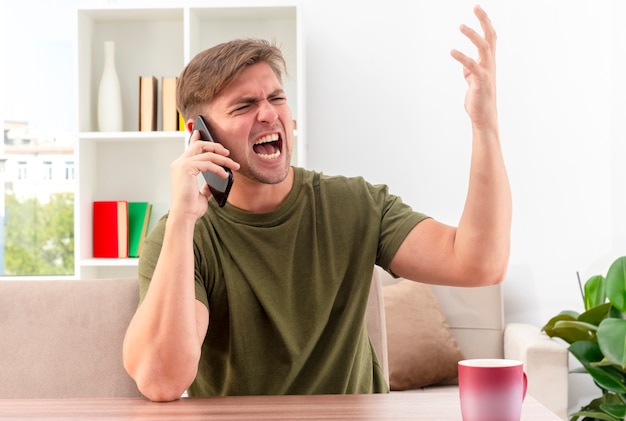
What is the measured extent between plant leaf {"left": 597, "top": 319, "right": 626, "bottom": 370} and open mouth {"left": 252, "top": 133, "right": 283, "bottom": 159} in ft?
5.20

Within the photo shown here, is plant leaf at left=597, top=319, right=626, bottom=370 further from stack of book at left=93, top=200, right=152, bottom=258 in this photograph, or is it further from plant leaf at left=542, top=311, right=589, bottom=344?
stack of book at left=93, top=200, right=152, bottom=258

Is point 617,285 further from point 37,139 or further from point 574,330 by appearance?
point 37,139

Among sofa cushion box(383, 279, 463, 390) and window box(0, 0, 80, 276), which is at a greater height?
window box(0, 0, 80, 276)

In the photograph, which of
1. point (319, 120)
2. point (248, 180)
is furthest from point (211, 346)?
point (319, 120)

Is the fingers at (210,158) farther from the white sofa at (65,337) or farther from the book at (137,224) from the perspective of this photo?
the book at (137,224)

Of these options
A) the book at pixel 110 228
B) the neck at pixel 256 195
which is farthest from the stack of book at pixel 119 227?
the neck at pixel 256 195

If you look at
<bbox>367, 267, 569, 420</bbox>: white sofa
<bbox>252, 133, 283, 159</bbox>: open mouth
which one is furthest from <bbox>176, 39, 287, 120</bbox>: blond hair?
<bbox>367, 267, 569, 420</bbox>: white sofa

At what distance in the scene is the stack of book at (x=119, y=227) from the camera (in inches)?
143

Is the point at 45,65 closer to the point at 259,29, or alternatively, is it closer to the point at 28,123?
the point at 28,123

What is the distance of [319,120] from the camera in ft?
12.6

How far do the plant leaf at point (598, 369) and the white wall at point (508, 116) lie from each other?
770mm

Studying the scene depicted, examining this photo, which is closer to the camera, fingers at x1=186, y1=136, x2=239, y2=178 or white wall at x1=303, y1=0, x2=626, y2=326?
fingers at x1=186, y1=136, x2=239, y2=178

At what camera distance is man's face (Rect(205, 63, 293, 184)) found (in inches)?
66.1

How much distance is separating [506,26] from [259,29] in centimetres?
114
